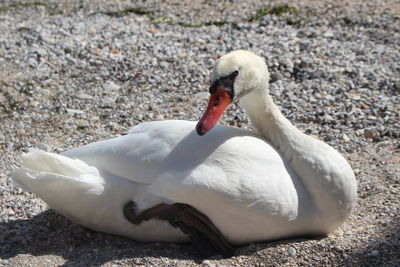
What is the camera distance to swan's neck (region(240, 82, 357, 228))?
4.63 m

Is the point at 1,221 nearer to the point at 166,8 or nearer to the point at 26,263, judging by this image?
the point at 26,263

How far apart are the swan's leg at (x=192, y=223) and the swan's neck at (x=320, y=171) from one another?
0.66 metres

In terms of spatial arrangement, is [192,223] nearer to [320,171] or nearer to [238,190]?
[238,190]

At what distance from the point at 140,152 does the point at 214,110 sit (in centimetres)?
57

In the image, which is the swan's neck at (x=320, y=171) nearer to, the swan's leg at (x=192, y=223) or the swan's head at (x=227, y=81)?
the swan's head at (x=227, y=81)

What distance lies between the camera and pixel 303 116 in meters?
6.94

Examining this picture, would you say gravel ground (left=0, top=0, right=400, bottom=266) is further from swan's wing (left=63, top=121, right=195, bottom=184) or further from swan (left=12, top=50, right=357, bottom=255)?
swan's wing (left=63, top=121, right=195, bottom=184)

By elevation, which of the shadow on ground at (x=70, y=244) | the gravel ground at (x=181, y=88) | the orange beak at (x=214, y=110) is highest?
the orange beak at (x=214, y=110)

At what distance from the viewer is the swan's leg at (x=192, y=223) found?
4.52 m

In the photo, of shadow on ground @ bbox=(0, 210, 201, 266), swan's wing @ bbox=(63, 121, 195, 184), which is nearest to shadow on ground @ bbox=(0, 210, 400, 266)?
shadow on ground @ bbox=(0, 210, 201, 266)

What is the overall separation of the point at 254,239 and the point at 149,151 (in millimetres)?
888

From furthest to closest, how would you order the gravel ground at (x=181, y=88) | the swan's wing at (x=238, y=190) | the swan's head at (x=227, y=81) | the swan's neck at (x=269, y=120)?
the swan's neck at (x=269, y=120)
the gravel ground at (x=181, y=88)
the swan's head at (x=227, y=81)
the swan's wing at (x=238, y=190)

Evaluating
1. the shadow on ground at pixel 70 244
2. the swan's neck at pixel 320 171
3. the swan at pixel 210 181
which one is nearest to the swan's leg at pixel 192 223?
the swan at pixel 210 181

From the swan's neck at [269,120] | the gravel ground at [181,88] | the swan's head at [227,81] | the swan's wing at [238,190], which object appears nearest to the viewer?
the swan's wing at [238,190]
